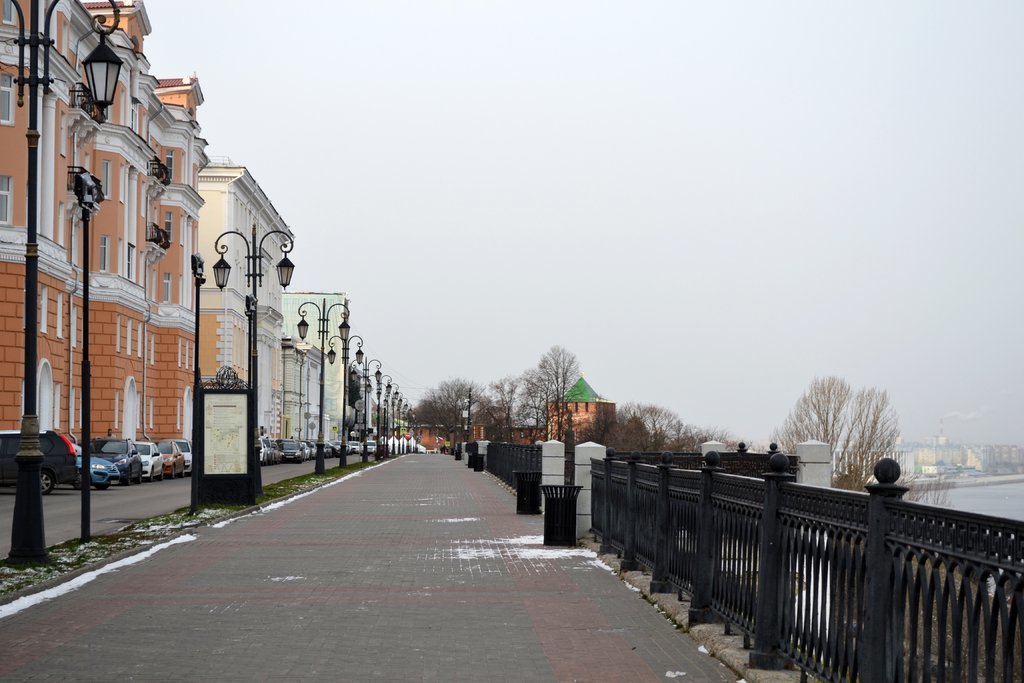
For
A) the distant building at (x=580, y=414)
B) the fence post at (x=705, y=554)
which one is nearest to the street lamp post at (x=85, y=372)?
the fence post at (x=705, y=554)

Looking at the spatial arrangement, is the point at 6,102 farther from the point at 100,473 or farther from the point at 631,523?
the point at 631,523

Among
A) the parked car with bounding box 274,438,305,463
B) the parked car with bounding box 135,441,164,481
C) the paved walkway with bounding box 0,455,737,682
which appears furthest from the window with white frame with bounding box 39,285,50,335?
the parked car with bounding box 274,438,305,463

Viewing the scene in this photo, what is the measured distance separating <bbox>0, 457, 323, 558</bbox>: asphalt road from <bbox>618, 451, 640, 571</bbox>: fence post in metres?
8.65

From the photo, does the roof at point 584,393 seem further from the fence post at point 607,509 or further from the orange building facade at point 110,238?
the fence post at point 607,509

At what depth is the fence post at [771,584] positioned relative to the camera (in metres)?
8.07

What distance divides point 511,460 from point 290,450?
46778 mm

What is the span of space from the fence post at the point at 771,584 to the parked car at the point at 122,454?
36098 mm

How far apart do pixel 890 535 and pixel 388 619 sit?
5.77 m

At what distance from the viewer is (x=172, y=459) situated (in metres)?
49.9

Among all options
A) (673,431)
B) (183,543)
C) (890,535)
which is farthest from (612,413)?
(890,535)

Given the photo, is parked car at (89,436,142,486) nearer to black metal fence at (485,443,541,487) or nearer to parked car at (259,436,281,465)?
black metal fence at (485,443,541,487)

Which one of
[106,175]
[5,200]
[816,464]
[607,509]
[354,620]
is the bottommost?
[354,620]

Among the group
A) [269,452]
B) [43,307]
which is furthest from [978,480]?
[43,307]

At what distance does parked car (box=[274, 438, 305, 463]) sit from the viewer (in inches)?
3243
